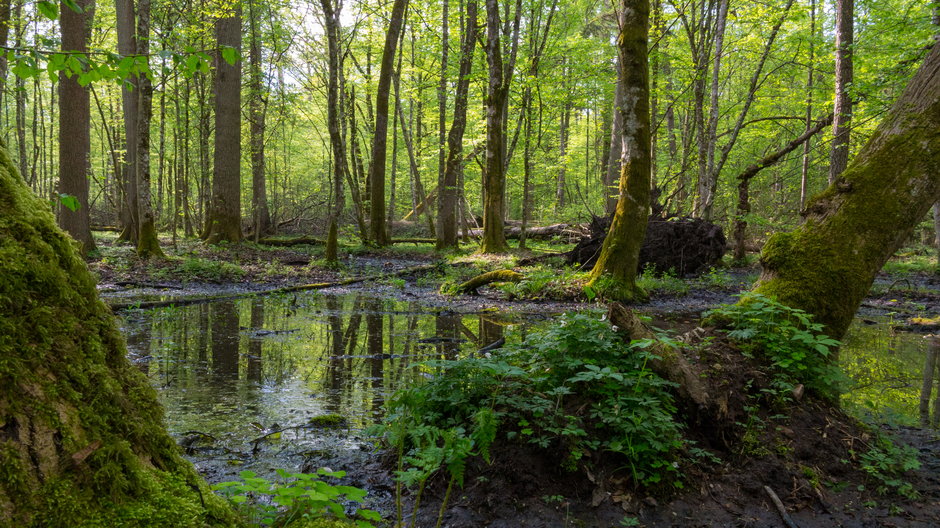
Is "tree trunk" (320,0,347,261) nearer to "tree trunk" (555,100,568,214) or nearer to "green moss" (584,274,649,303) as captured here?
"green moss" (584,274,649,303)

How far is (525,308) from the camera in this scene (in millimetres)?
9875

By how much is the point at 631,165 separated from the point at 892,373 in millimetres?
4763

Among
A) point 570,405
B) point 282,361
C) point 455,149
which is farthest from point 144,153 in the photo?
point 570,405

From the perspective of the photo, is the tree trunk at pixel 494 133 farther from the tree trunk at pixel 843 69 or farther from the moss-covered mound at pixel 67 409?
the moss-covered mound at pixel 67 409

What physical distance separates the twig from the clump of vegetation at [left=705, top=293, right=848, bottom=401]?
1023 mm

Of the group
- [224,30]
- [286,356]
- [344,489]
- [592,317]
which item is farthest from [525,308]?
[224,30]

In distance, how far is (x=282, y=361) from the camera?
587 centimetres

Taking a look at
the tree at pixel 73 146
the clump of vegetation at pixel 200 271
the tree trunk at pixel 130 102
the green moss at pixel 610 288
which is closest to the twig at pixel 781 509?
the green moss at pixel 610 288

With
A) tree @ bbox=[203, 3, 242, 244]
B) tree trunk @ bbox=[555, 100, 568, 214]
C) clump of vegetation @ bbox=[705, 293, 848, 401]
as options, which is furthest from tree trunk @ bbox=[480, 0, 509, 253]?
clump of vegetation @ bbox=[705, 293, 848, 401]

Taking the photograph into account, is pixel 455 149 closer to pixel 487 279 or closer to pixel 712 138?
pixel 712 138

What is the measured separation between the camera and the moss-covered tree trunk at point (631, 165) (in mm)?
8844

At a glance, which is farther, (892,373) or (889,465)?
(892,373)

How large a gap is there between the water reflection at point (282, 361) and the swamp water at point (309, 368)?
0.01 meters

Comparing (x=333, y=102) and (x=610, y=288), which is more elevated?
(x=333, y=102)
